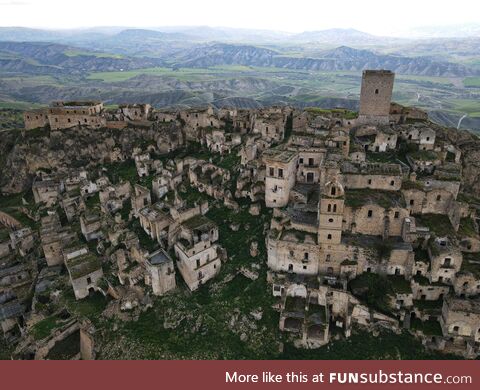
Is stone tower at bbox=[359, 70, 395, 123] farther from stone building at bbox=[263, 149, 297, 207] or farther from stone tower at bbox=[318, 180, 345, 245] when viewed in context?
stone tower at bbox=[318, 180, 345, 245]

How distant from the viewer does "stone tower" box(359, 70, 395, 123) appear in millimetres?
60366

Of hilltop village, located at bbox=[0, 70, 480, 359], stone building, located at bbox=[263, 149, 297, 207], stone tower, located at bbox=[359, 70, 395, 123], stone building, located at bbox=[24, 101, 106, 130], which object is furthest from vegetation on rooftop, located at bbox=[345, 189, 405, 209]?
stone building, located at bbox=[24, 101, 106, 130]

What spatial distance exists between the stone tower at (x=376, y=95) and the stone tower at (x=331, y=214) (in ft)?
97.0

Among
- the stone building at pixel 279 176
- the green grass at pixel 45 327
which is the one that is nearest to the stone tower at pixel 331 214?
the stone building at pixel 279 176

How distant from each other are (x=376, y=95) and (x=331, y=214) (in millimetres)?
31924

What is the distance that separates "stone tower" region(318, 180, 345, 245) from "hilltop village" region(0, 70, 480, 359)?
0.39ft

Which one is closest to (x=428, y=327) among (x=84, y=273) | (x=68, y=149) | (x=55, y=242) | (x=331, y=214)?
(x=331, y=214)

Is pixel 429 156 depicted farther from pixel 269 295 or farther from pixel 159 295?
pixel 159 295

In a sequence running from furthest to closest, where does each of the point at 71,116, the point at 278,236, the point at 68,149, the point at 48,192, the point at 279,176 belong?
the point at 71,116, the point at 68,149, the point at 48,192, the point at 279,176, the point at 278,236

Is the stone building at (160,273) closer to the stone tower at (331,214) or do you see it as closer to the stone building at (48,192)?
the stone tower at (331,214)

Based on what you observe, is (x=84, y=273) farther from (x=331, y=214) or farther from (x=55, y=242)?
(x=331, y=214)

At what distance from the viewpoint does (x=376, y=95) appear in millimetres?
61312

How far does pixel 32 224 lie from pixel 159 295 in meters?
34.9

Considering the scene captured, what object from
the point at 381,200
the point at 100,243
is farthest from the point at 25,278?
the point at 381,200
